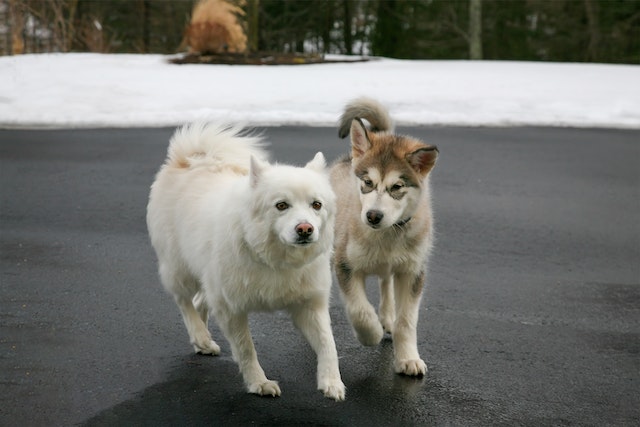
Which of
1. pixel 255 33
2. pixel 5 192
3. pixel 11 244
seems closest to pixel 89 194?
pixel 5 192

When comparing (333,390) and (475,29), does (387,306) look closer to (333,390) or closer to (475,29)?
(333,390)

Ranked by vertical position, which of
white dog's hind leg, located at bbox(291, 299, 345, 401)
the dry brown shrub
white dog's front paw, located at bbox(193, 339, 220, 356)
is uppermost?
the dry brown shrub

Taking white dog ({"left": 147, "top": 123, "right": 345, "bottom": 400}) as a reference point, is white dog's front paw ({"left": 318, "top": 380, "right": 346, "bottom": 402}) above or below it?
below

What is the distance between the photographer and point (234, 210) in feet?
15.8

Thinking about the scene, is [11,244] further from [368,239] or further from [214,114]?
[214,114]

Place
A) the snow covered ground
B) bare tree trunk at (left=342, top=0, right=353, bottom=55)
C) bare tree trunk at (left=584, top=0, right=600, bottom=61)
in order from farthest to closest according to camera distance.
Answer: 1. bare tree trunk at (left=584, top=0, right=600, bottom=61)
2. bare tree trunk at (left=342, top=0, right=353, bottom=55)
3. the snow covered ground

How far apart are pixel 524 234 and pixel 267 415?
194 inches

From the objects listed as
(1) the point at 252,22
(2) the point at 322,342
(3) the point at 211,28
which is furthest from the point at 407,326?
(1) the point at 252,22

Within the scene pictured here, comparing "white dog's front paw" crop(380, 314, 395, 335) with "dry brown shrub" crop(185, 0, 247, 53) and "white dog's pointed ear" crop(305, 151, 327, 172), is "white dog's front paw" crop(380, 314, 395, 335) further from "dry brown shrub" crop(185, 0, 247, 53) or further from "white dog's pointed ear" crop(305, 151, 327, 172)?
"dry brown shrub" crop(185, 0, 247, 53)

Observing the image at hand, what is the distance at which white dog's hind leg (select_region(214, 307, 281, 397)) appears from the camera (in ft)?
15.5

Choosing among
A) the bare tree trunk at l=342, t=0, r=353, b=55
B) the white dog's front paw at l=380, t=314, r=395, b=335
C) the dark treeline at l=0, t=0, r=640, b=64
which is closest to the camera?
the white dog's front paw at l=380, t=314, r=395, b=335

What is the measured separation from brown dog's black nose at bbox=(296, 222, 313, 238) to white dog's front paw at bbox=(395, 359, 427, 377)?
1.20 m

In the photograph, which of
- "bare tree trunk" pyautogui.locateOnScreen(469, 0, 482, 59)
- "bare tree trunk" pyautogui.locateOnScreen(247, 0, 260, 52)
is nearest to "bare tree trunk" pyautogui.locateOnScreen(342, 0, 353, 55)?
"bare tree trunk" pyautogui.locateOnScreen(469, 0, 482, 59)

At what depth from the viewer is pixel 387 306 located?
6.13m
